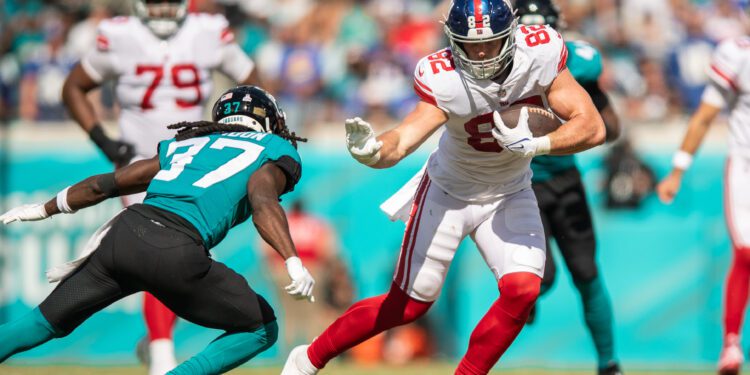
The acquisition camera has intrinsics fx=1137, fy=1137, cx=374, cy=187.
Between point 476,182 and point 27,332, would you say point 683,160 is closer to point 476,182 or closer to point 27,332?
point 476,182

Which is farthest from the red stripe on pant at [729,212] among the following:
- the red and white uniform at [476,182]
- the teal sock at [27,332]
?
the teal sock at [27,332]

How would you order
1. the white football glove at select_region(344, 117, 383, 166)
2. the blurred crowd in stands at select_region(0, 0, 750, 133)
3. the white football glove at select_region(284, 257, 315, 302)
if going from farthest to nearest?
the blurred crowd in stands at select_region(0, 0, 750, 133)
the white football glove at select_region(344, 117, 383, 166)
the white football glove at select_region(284, 257, 315, 302)

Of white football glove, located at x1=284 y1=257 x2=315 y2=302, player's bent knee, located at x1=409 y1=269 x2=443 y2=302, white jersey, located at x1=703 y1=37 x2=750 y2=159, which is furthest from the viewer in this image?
white jersey, located at x1=703 y1=37 x2=750 y2=159

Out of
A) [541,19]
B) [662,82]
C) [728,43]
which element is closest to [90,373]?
[541,19]

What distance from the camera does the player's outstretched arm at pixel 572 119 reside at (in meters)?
4.61

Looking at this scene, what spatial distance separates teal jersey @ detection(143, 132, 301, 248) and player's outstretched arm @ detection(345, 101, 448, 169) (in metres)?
0.36

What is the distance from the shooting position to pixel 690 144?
270 inches

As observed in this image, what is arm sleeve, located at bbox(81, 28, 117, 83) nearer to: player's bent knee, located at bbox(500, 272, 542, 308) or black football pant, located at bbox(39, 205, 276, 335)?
black football pant, located at bbox(39, 205, 276, 335)

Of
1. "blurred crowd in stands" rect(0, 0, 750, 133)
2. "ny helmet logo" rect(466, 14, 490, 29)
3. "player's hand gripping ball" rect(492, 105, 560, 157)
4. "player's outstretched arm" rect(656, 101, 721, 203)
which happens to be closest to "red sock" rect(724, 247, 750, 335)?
"player's outstretched arm" rect(656, 101, 721, 203)

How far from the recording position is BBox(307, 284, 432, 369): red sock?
527 cm

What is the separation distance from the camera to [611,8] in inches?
468

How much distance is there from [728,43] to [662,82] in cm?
449

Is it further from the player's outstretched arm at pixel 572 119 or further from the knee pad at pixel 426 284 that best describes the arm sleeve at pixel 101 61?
the player's outstretched arm at pixel 572 119

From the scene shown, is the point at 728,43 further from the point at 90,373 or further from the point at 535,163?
the point at 90,373
